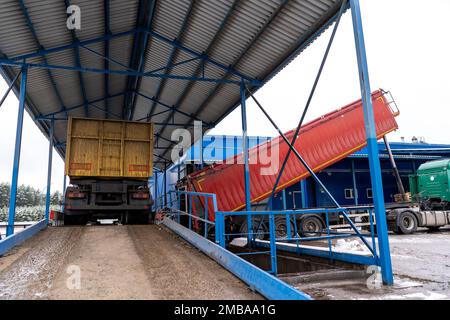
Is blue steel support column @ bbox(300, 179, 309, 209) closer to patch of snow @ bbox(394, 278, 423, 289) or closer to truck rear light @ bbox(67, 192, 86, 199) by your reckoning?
truck rear light @ bbox(67, 192, 86, 199)

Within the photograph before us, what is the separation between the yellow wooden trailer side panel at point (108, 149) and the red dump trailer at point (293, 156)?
6.48 ft

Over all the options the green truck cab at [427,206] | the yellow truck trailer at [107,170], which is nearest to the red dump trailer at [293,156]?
the yellow truck trailer at [107,170]

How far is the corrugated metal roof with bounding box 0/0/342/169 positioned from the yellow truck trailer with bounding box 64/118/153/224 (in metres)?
1.86

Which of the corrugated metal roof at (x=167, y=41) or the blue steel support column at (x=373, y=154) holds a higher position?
the corrugated metal roof at (x=167, y=41)

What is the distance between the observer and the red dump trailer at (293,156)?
1140 centimetres

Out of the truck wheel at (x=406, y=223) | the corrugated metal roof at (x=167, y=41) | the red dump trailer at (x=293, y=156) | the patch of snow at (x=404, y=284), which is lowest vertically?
the patch of snow at (x=404, y=284)

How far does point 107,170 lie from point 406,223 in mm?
12750

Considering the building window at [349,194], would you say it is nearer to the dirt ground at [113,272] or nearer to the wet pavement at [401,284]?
the wet pavement at [401,284]

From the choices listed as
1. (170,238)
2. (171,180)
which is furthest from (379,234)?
(171,180)

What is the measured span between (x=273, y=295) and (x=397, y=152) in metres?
19.5

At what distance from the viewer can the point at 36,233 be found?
841cm
